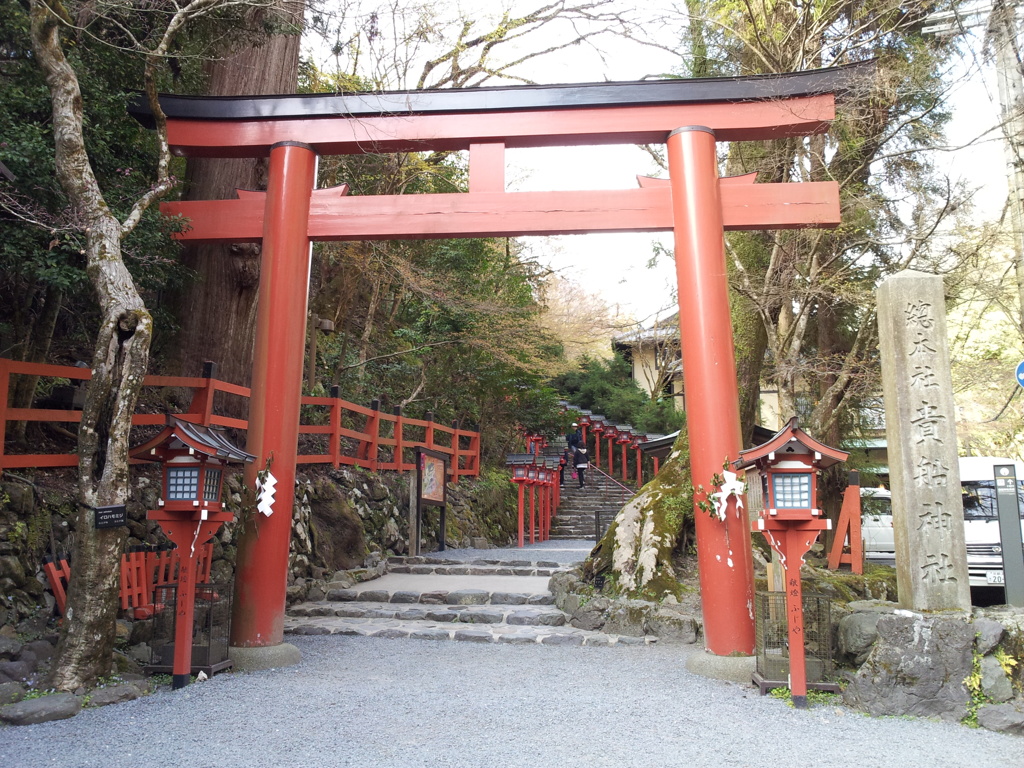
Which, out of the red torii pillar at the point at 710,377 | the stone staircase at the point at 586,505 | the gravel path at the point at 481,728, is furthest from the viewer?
the stone staircase at the point at 586,505

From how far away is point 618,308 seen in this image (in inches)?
967

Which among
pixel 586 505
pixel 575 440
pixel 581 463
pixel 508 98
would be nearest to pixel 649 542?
pixel 508 98

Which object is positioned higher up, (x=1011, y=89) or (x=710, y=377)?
(x=1011, y=89)

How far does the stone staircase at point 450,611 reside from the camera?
7.43 metres

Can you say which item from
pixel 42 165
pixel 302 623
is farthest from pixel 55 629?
pixel 42 165

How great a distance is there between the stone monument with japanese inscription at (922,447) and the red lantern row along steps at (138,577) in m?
5.48

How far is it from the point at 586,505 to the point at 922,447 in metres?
14.3

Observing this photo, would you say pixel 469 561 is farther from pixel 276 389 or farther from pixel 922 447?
pixel 922 447

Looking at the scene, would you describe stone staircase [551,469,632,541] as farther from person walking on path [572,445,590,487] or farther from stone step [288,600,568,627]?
stone step [288,600,568,627]

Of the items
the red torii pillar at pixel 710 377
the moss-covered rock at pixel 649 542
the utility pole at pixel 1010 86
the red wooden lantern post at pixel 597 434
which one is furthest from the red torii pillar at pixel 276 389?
the red wooden lantern post at pixel 597 434

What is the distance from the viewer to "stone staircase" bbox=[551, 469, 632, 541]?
17.6 metres

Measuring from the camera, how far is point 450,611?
830cm

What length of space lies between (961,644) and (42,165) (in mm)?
7612

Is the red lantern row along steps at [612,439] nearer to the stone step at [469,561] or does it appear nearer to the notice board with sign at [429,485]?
the notice board with sign at [429,485]
